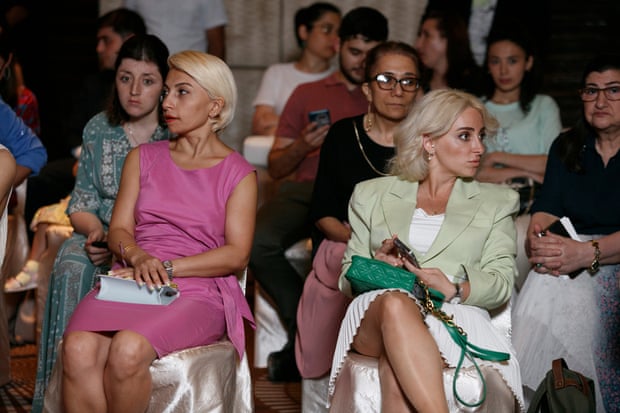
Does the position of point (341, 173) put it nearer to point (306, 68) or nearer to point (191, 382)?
point (191, 382)

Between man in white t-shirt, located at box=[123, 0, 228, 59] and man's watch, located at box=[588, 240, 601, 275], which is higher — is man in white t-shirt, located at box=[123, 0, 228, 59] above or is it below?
above

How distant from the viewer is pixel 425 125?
342cm

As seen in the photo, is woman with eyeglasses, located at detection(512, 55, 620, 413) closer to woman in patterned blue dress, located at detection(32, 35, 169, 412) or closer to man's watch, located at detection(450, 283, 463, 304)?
man's watch, located at detection(450, 283, 463, 304)

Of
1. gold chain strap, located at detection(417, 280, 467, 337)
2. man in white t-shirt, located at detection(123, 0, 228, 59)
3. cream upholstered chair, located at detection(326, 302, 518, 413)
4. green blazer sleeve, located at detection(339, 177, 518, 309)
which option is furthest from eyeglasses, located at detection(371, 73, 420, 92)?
man in white t-shirt, located at detection(123, 0, 228, 59)

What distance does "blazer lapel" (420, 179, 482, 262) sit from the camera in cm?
327

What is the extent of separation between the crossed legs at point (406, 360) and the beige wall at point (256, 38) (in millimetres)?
3591

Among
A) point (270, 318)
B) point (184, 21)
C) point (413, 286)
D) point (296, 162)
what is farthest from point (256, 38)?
point (413, 286)

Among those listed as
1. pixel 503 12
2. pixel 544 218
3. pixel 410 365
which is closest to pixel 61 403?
pixel 410 365

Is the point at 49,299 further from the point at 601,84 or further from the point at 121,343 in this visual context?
the point at 601,84

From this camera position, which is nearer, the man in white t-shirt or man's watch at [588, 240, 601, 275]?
man's watch at [588, 240, 601, 275]

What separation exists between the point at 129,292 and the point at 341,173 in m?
1.13

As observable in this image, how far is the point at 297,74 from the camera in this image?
5578 millimetres

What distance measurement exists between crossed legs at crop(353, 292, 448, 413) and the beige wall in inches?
141

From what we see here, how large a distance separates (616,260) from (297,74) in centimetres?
237
